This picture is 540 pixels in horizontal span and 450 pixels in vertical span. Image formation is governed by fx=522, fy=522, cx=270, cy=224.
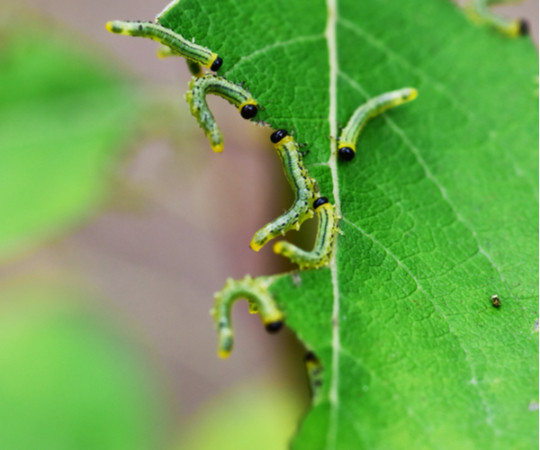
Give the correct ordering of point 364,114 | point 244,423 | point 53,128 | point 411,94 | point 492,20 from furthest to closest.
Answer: point 244,423, point 53,128, point 492,20, point 411,94, point 364,114

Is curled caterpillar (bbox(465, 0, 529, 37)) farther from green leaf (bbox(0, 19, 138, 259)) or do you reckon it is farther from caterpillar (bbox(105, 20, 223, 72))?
green leaf (bbox(0, 19, 138, 259))

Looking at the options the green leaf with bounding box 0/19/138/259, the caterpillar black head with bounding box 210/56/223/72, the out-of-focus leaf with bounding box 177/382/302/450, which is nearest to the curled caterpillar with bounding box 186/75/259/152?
the caterpillar black head with bounding box 210/56/223/72

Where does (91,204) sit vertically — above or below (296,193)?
below

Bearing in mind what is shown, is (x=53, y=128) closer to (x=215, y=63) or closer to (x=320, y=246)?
(x=215, y=63)

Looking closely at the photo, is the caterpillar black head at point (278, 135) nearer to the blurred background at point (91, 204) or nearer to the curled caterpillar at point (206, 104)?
the curled caterpillar at point (206, 104)

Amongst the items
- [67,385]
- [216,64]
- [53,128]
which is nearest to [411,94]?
[216,64]

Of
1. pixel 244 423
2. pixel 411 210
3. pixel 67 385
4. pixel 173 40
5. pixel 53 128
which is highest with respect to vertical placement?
pixel 173 40
